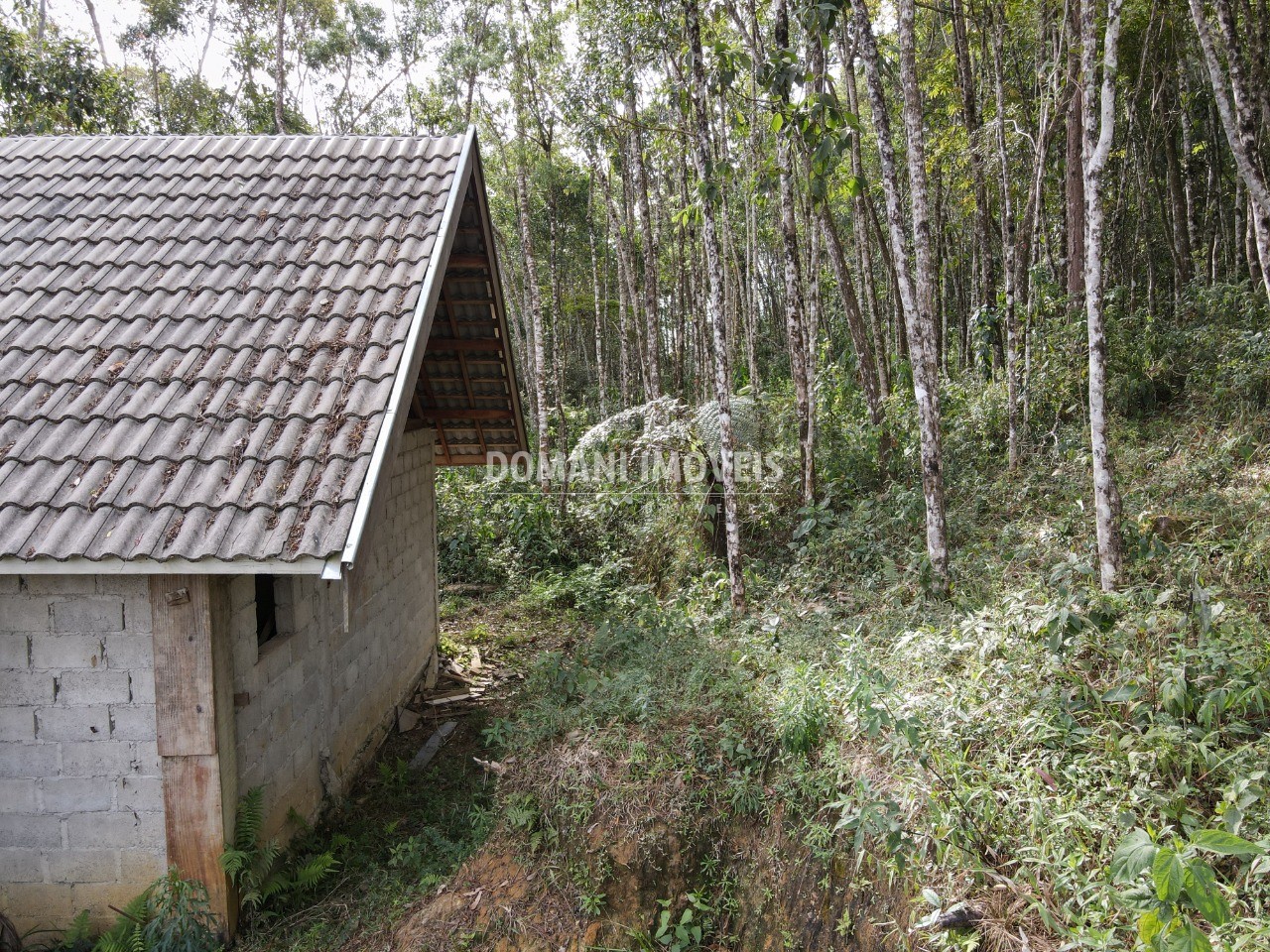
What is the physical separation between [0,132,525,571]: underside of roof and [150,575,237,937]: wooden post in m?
0.56

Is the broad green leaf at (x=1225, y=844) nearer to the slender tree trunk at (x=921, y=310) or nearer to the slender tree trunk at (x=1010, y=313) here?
the slender tree trunk at (x=921, y=310)

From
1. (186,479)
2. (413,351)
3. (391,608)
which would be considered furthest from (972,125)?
(186,479)

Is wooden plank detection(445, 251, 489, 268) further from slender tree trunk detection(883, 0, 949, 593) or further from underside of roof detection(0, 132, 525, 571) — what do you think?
slender tree trunk detection(883, 0, 949, 593)

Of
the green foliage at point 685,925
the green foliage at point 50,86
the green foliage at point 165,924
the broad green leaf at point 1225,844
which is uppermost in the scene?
the green foliage at point 50,86

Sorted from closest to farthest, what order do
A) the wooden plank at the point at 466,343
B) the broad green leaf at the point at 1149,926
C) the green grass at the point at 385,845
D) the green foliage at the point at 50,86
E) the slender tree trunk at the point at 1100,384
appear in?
the broad green leaf at the point at 1149,926
the green grass at the point at 385,845
the slender tree trunk at the point at 1100,384
the wooden plank at the point at 466,343
the green foliage at the point at 50,86

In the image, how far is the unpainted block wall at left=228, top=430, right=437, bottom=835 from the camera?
443 centimetres

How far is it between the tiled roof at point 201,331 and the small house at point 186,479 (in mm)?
15

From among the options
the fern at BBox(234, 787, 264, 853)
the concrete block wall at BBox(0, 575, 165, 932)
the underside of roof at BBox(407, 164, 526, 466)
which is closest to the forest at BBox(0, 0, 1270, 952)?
the fern at BBox(234, 787, 264, 853)

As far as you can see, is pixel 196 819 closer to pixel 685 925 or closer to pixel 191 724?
pixel 191 724

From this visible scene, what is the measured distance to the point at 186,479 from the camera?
147 inches

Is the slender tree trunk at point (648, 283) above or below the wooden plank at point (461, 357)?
above

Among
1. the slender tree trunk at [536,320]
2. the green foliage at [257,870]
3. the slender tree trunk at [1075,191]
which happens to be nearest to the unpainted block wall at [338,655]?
the green foliage at [257,870]

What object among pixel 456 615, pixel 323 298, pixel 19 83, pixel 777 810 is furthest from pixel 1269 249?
pixel 19 83

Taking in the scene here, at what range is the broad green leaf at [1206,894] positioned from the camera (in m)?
2.30
